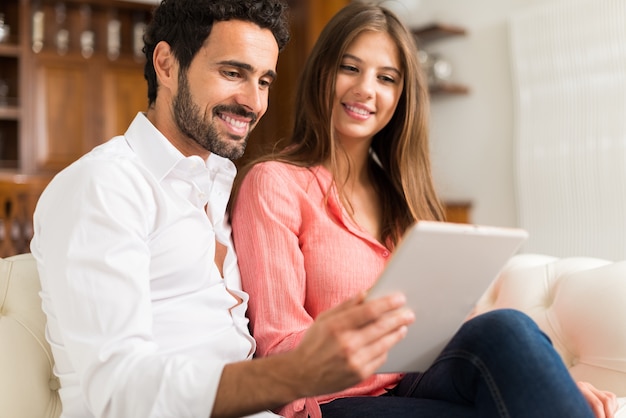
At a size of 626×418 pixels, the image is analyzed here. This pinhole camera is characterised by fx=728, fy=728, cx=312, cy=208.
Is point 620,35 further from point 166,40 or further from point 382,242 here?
point 166,40

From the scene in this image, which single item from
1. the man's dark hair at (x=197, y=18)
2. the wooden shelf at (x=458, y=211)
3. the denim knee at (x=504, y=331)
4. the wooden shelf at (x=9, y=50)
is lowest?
the wooden shelf at (x=458, y=211)

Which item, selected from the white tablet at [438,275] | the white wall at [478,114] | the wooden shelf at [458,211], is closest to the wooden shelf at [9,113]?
the white wall at [478,114]

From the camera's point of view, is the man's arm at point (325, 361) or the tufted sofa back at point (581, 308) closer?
the man's arm at point (325, 361)

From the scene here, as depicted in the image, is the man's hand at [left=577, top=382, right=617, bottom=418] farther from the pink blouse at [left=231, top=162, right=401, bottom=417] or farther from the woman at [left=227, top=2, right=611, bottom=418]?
the pink blouse at [left=231, top=162, right=401, bottom=417]

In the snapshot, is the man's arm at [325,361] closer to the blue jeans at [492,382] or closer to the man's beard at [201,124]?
the blue jeans at [492,382]

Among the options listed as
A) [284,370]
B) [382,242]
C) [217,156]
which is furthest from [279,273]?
[284,370]

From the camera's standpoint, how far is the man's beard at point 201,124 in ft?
4.33

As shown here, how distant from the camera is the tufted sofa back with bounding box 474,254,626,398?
1450mm

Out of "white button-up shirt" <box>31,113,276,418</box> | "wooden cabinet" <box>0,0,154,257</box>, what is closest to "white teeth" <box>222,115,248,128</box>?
"white button-up shirt" <box>31,113,276,418</box>

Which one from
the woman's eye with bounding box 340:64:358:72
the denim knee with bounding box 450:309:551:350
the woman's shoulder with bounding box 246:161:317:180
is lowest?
the denim knee with bounding box 450:309:551:350

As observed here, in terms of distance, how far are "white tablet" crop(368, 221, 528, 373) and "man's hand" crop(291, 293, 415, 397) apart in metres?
0.03

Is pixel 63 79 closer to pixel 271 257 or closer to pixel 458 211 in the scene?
pixel 458 211

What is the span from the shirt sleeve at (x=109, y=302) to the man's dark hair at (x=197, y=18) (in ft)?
1.17

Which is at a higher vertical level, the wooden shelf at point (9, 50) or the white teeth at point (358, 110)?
the wooden shelf at point (9, 50)
